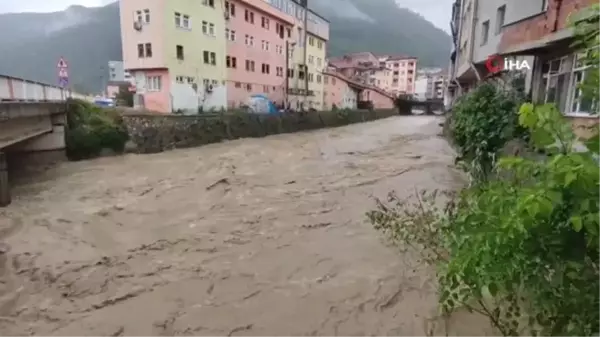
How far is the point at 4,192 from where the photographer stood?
31.8 feet

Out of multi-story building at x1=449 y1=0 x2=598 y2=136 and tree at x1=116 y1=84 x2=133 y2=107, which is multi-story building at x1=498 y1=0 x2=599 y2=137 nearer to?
multi-story building at x1=449 y1=0 x2=598 y2=136

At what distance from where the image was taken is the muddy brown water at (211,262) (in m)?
4.71

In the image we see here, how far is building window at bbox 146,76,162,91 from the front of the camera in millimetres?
28228

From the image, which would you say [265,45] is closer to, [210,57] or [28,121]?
[210,57]

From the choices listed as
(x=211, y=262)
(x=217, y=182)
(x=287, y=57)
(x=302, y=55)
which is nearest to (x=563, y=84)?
(x=211, y=262)

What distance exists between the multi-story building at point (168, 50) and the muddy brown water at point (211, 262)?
642 inches

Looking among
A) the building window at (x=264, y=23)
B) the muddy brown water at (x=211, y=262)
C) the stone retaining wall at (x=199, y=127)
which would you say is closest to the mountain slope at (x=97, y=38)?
the building window at (x=264, y=23)

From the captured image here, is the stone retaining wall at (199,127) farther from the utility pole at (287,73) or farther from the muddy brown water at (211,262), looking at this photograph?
the utility pole at (287,73)

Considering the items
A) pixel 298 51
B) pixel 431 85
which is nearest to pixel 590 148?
pixel 298 51

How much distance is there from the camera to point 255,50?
3750cm

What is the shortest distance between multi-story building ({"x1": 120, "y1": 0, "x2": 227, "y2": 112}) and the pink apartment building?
3331 mm

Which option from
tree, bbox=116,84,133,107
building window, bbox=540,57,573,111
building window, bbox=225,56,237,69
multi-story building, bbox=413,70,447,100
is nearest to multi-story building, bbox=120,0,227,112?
building window, bbox=225,56,237,69

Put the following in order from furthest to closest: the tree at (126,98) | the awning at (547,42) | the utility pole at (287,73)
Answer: the utility pole at (287,73)
the tree at (126,98)
the awning at (547,42)

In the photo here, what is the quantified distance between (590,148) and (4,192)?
37.7 ft
